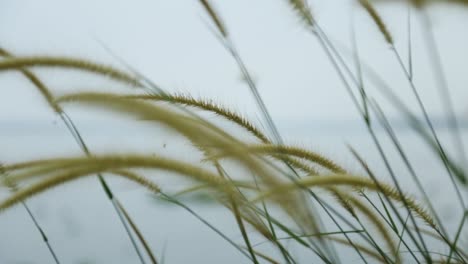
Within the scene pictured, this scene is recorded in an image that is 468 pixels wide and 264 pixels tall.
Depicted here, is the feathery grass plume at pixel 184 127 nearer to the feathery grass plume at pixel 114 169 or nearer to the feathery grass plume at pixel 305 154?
the feathery grass plume at pixel 114 169

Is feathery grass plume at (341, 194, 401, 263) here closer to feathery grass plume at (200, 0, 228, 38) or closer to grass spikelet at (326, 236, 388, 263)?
grass spikelet at (326, 236, 388, 263)

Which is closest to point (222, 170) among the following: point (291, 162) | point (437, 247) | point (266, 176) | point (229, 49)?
point (291, 162)

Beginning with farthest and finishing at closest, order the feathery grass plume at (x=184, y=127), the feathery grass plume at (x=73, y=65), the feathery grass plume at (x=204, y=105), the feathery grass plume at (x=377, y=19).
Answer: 1. the feathery grass plume at (x=377, y=19)
2. the feathery grass plume at (x=204, y=105)
3. the feathery grass plume at (x=73, y=65)
4. the feathery grass plume at (x=184, y=127)

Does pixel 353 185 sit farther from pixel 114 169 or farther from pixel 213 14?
pixel 213 14

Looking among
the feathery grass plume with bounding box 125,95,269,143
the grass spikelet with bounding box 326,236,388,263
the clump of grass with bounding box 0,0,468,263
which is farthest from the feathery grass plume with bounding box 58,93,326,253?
the grass spikelet with bounding box 326,236,388,263

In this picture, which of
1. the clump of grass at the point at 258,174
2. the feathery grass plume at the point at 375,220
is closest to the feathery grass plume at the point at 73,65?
the clump of grass at the point at 258,174
